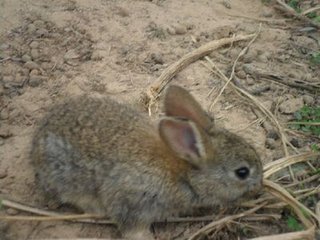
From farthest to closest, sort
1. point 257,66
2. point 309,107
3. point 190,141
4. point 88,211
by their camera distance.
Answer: point 257,66, point 309,107, point 88,211, point 190,141

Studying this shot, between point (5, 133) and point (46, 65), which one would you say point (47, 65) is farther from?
point (5, 133)

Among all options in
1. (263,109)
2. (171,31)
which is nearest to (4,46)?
(171,31)

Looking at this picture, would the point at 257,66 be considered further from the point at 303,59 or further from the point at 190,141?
the point at 190,141

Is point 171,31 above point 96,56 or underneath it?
above

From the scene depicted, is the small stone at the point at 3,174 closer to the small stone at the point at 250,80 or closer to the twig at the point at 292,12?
the small stone at the point at 250,80

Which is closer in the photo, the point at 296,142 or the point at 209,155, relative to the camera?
the point at 209,155

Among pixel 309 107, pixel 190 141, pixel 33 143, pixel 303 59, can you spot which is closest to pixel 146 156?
pixel 190 141

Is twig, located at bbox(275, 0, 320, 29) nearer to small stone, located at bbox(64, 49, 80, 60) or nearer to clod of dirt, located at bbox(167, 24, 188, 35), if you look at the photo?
clod of dirt, located at bbox(167, 24, 188, 35)

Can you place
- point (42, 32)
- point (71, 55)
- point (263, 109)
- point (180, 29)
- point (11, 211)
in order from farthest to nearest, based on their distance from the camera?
point (180, 29), point (42, 32), point (71, 55), point (263, 109), point (11, 211)
